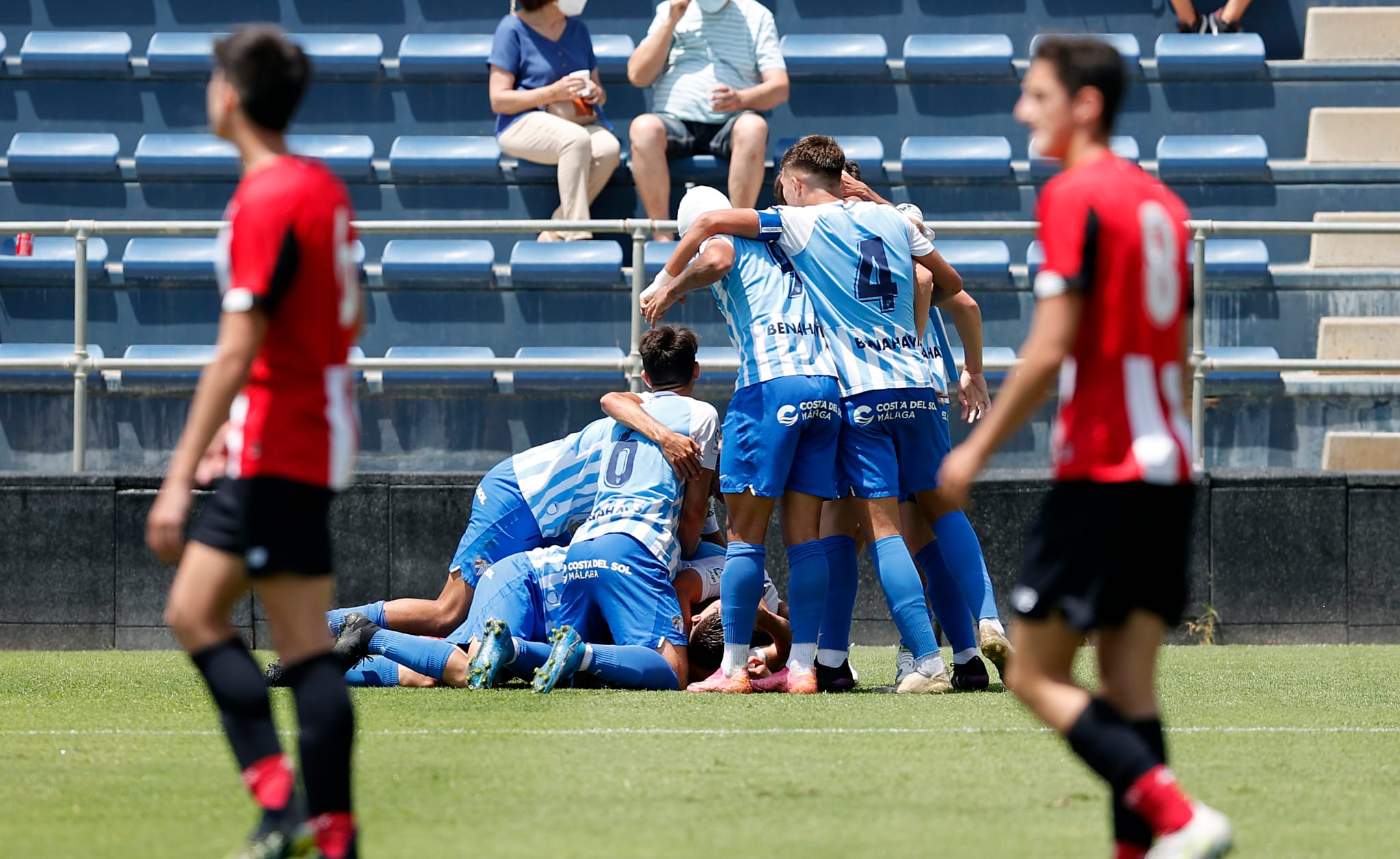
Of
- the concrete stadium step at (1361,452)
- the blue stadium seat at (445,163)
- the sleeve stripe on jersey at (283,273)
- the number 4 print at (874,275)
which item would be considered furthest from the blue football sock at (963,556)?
the blue stadium seat at (445,163)

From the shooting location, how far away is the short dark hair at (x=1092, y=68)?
11.0 ft

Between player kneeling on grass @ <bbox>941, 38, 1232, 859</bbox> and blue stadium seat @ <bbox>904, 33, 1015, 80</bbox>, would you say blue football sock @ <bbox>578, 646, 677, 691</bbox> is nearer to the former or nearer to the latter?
player kneeling on grass @ <bbox>941, 38, 1232, 859</bbox>

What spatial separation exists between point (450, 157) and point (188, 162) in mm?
1897

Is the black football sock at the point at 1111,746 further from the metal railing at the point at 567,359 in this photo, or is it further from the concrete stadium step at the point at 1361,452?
the concrete stadium step at the point at 1361,452

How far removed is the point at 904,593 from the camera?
664cm

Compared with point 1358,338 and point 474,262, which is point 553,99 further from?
point 1358,338

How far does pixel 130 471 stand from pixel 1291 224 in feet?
21.0

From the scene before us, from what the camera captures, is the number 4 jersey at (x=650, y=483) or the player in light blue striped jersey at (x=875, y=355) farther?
the number 4 jersey at (x=650, y=483)

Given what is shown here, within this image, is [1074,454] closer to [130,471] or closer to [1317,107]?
[130,471]

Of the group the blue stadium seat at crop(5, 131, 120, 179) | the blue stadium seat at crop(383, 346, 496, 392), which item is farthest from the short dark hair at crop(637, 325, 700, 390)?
the blue stadium seat at crop(5, 131, 120, 179)

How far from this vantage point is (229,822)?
4008 mm

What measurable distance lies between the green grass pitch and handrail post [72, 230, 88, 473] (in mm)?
2566

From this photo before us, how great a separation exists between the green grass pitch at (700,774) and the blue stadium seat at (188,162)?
5.82 metres

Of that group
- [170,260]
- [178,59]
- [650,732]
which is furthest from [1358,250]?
[178,59]
